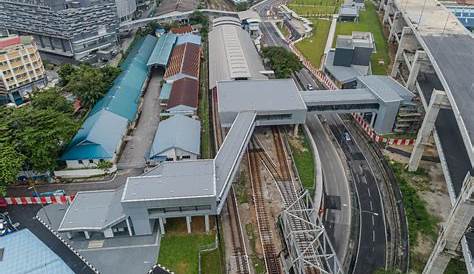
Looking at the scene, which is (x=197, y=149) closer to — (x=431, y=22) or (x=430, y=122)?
(x=430, y=122)

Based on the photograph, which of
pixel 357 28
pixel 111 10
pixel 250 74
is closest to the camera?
pixel 250 74

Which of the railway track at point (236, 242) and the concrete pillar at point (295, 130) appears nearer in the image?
the railway track at point (236, 242)

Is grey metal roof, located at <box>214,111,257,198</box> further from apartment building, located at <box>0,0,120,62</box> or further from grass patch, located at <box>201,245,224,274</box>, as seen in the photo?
apartment building, located at <box>0,0,120,62</box>

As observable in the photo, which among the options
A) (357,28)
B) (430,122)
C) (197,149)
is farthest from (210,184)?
(357,28)

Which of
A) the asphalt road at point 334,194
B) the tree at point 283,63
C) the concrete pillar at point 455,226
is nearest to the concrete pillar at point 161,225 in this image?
the asphalt road at point 334,194

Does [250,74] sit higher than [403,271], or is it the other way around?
[250,74]

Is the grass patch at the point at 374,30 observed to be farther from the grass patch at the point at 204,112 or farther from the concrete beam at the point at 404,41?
the grass patch at the point at 204,112
